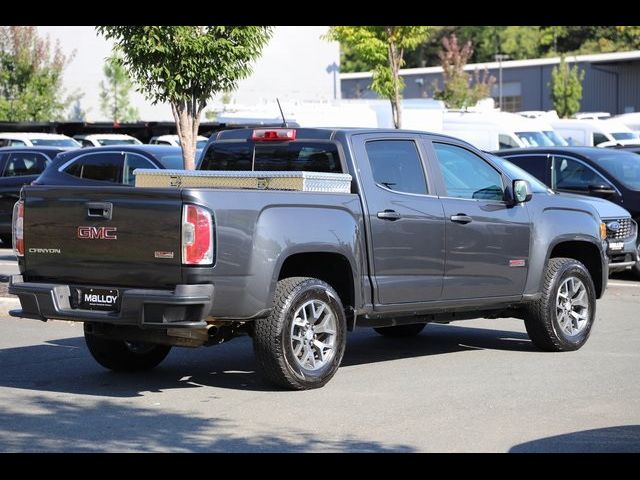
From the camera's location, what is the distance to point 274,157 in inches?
385

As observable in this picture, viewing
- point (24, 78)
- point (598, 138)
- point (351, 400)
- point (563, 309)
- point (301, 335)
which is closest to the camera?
point (351, 400)

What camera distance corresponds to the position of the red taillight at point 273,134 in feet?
31.7

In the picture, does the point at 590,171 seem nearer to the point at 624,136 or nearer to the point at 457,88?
the point at 624,136

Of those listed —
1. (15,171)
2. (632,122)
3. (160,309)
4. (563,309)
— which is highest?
(632,122)

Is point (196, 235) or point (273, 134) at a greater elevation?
point (273, 134)

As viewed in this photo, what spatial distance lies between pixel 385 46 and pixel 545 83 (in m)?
42.0

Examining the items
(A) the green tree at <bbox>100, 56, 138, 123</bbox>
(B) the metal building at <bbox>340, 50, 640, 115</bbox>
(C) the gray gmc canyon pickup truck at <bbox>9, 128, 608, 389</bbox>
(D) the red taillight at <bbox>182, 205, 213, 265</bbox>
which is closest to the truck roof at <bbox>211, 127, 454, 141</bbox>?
(C) the gray gmc canyon pickup truck at <bbox>9, 128, 608, 389</bbox>

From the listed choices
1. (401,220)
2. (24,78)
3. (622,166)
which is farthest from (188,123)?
(24,78)

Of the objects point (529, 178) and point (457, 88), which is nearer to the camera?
point (529, 178)

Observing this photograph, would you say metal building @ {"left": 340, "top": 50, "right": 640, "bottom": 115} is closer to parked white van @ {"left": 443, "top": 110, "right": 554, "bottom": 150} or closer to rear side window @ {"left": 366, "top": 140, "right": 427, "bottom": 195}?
parked white van @ {"left": 443, "top": 110, "right": 554, "bottom": 150}

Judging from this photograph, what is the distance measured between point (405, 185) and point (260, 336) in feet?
6.55

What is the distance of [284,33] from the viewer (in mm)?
55031
